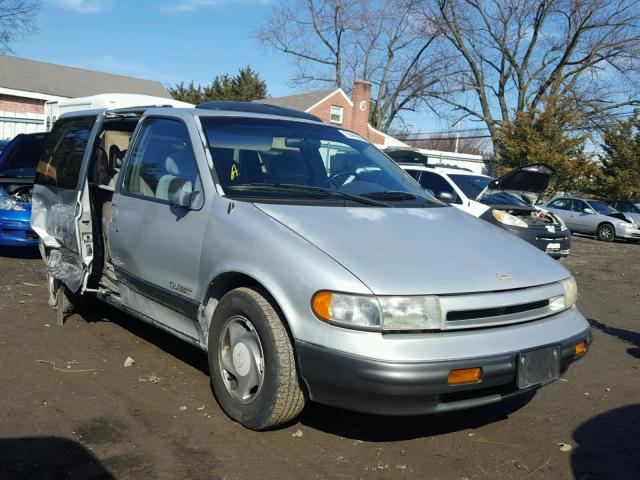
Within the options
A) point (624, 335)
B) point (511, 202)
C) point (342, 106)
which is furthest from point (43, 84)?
point (624, 335)

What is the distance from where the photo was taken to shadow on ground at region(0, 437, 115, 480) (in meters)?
2.96

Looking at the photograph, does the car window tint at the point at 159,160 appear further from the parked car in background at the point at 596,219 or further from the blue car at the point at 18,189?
the parked car in background at the point at 596,219

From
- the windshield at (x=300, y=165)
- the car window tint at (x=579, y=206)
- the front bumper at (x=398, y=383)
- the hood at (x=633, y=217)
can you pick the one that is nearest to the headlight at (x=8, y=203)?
the windshield at (x=300, y=165)

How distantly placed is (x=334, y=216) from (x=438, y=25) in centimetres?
3748

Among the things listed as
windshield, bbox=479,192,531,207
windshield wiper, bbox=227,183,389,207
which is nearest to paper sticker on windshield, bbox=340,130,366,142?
windshield wiper, bbox=227,183,389,207

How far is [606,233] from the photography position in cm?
2044

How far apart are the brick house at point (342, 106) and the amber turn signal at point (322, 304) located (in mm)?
31251

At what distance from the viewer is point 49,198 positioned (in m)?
5.66

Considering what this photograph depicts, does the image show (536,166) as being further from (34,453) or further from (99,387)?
(34,453)

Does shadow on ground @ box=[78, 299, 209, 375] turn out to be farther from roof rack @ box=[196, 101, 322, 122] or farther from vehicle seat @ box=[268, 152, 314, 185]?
roof rack @ box=[196, 101, 322, 122]

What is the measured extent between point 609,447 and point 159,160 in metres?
3.43

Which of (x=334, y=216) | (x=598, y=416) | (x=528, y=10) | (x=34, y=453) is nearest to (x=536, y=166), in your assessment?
(x=598, y=416)

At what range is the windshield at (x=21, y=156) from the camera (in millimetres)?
9141

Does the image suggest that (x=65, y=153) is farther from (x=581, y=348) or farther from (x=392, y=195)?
(x=581, y=348)
